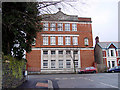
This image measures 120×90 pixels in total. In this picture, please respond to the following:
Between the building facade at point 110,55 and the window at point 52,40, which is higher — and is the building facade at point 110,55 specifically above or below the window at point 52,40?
below

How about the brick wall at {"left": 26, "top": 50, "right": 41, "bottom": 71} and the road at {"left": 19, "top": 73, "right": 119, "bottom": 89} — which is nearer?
the road at {"left": 19, "top": 73, "right": 119, "bottom": 89}

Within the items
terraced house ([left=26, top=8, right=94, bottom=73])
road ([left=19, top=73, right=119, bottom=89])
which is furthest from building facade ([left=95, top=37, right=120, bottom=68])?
road ([left=19, top=73, right=119, bottom=89])

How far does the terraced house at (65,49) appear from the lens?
36.7 meters

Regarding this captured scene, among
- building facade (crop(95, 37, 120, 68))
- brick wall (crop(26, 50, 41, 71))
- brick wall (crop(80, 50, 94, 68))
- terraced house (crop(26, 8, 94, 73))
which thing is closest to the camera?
brick wall (crop(26, 50, 41, 71))

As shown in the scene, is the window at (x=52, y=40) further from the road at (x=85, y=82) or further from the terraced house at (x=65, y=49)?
the road at (x=85, y=82)

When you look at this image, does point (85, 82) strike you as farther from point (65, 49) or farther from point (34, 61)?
point (34, 61)

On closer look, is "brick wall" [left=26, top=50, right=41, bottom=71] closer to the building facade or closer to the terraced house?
the terraced house

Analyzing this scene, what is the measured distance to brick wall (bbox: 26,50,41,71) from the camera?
118 feet

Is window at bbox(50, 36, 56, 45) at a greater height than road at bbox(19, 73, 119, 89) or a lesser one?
greater

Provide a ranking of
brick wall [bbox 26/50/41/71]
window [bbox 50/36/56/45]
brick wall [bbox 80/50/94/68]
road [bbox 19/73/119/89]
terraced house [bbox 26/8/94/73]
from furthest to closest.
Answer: window [bbox 50/36/56/45] < brick wall [bbox 80/50/94/68] < terraced house [bbox 26/8/94/73] < brick wall [bbox 26/50/41/71] < road [bbox 19/73/119/89]

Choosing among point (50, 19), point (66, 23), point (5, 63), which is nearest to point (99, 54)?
point (66, 23)

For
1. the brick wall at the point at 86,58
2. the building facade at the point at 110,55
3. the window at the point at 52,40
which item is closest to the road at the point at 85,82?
the brick wall at the point at 86,58

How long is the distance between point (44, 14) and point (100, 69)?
29252 millimetres

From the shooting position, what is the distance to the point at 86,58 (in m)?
37.7
